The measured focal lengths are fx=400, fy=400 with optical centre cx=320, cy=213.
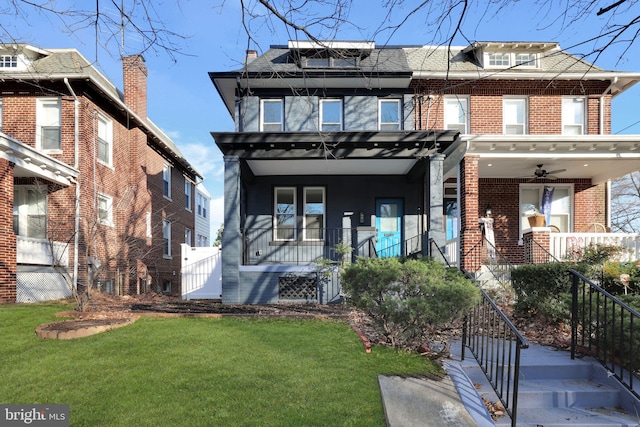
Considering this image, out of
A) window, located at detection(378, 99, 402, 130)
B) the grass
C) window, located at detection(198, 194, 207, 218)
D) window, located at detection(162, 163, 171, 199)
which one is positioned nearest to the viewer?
the grass

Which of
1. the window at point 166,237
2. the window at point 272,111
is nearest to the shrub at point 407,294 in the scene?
the window at point 272,111

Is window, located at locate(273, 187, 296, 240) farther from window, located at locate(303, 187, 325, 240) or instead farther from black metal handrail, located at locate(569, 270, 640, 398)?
black metal handrail, located at locate(569, 270, 640, 398)

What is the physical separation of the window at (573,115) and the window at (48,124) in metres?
16.0

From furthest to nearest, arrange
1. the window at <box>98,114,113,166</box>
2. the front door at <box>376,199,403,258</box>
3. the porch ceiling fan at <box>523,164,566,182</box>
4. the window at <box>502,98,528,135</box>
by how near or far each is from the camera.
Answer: the window at <box>98,114,113,166</box> < the window at <box>502,98,528,135</box> < the front door at <box>376,199,403,258</box> < the porch ceiling fan at <box>523,164,566,182</box>

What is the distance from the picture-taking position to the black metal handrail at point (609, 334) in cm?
408

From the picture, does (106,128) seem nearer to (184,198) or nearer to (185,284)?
(185,284)

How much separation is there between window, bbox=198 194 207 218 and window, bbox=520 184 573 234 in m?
19.6

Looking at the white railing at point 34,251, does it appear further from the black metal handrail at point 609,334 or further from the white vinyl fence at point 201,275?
the black metal handrail at point 609,334

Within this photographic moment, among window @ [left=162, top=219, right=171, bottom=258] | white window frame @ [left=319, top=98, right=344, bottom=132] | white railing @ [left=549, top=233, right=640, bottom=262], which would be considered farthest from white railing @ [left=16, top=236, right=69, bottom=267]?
white railing @ [left=549, top=233, right=640, bottom=262]

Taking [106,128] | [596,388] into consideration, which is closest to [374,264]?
[596,388]

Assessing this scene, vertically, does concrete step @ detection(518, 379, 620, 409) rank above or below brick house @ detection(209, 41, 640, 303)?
below

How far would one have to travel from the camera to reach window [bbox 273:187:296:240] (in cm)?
1276

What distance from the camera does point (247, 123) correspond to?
12.5m

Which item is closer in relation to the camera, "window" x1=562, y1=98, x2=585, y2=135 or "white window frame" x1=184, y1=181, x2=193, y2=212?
"window" x1=562, y1=98, x2=585, y2=135
